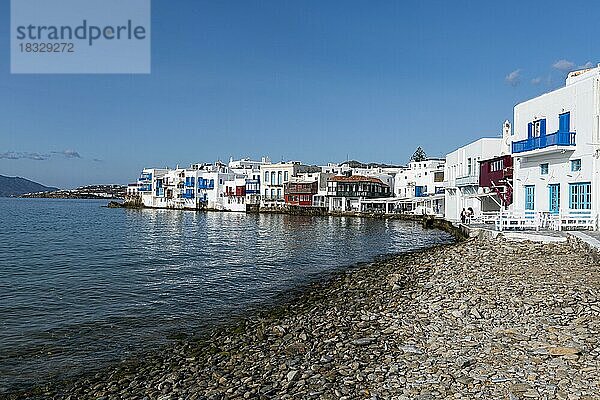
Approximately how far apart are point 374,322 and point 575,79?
22670 millimetres

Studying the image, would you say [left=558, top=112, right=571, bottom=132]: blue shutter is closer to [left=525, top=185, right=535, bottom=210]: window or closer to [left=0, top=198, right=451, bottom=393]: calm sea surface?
[left=525, top=185, right=535, bottom=210]: window

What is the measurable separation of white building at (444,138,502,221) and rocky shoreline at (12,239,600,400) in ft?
87.4

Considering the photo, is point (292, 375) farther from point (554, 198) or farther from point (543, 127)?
point (543, 127)

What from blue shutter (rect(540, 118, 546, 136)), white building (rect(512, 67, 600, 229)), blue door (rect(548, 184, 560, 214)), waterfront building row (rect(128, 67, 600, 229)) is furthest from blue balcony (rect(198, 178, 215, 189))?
blue door (rect(548, 184, 560, 214))

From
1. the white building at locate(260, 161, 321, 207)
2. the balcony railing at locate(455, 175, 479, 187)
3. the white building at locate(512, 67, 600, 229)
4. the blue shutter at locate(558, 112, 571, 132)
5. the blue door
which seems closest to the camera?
the white building at locate(512, 67, 600, 229)

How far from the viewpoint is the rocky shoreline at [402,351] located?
23.5 ft

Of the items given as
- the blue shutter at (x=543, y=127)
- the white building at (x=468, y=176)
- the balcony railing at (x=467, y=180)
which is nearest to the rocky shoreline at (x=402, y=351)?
the blue shutter at (x=543, y=127)

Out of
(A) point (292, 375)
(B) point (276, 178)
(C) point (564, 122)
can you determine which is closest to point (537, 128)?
(C) point (564, 122)

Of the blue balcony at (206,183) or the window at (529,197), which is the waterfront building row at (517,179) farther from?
the blue balcony at (206,183)

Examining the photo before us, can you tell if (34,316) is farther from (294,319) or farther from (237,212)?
(237,212)

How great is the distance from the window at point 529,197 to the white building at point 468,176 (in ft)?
32.0

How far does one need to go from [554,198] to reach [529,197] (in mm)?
2492

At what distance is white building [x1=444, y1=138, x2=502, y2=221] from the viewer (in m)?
40.2

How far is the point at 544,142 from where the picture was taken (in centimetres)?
2650
